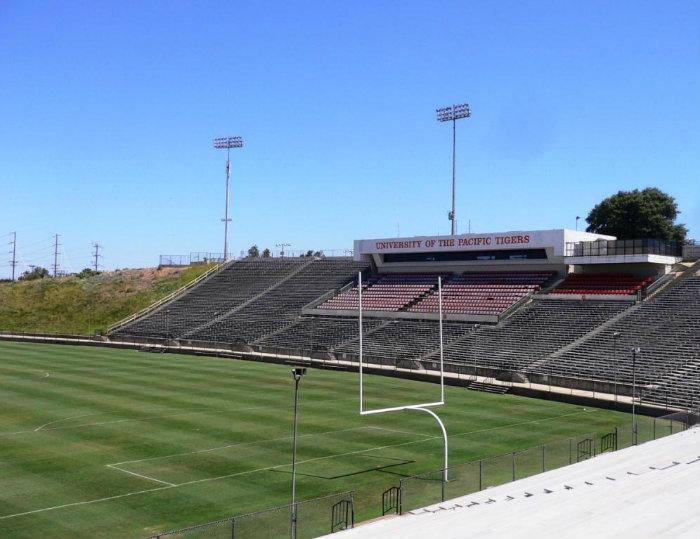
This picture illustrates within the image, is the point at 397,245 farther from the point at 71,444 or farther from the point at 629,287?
the point at 71,444

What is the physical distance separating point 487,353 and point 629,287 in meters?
15.7

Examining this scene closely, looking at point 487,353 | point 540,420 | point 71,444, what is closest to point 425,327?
point 487,353

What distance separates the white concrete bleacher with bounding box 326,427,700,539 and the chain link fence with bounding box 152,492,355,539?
1.47 meters

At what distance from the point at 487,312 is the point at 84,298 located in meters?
60.0

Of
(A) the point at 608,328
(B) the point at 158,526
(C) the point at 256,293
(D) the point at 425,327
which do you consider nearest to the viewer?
(B) the point at 158,526

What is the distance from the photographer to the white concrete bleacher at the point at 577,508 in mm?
18578

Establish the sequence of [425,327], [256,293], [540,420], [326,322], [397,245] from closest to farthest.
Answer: [540,420], [425,327], [326,322], [397,245], [256,293]

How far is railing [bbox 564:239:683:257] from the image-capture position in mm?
66438

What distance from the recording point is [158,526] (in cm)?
2202

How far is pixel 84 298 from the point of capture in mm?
103500

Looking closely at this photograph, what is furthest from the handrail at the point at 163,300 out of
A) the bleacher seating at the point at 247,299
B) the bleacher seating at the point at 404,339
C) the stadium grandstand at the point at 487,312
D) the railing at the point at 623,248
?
the railing at the point at 623,248

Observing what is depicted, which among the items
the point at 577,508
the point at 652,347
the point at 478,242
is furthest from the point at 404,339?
the point at 577,508

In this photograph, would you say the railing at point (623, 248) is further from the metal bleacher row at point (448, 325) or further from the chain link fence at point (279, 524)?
the chain link fence at point (279, 524)

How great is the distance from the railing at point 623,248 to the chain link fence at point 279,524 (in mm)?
51516
